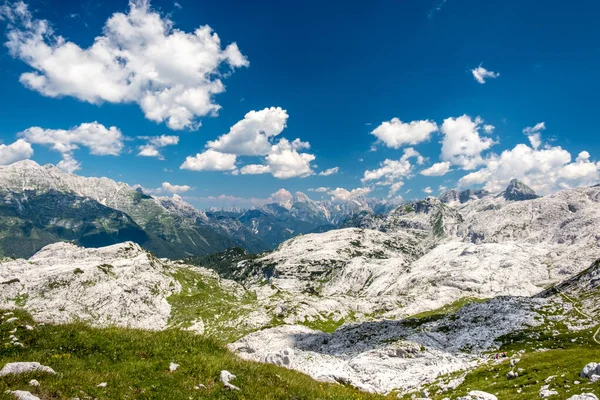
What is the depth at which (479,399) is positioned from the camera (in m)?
29.1

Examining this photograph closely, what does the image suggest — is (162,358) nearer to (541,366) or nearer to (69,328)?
(69,328)

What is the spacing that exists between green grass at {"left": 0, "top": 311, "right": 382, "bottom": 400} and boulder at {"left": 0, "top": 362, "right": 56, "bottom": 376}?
0.49m

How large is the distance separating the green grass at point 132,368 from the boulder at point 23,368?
0.49m

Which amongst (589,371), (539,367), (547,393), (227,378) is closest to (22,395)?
(227,378)


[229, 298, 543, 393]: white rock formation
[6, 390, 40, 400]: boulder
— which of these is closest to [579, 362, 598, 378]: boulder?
[229, 298, 543, 393]: white rock formation

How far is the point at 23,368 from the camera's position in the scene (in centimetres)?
1343

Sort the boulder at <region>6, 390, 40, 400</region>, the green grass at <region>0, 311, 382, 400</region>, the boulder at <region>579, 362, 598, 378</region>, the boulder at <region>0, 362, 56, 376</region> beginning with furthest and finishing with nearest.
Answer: the boulder at <region>579, 362, 598, 378</region> < the green grass at <region>0, 311, 382, 400</region> < the boulder at <region>0, 362, 56, 376</region> < the boulder at <region>6, 390, 40, 400</region>

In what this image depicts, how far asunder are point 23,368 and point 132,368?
13.8ft

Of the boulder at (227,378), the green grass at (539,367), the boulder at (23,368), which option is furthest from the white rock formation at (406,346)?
the boulder at (23,368)

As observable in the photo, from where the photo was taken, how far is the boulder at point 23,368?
42.8 feet

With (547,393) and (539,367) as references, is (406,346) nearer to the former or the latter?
(539,367)

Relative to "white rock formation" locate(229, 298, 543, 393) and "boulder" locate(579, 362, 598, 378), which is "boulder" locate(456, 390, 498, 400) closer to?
"boulder" locate(579, 362, 598, 378)

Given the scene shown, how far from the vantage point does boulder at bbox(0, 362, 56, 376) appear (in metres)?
13.0

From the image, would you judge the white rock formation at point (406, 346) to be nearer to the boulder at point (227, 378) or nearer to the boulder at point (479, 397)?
the boulder at point (479, 397)
